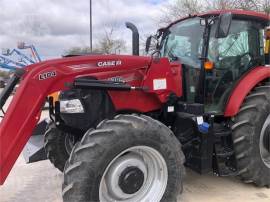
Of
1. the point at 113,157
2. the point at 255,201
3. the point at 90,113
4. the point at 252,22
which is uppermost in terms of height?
the point at 252,22

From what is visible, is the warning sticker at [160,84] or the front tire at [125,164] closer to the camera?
the front tire at [125,164]

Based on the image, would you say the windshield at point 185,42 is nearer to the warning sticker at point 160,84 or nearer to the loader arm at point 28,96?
the warning sticker at point 160,84

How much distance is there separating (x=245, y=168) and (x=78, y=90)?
2283mm

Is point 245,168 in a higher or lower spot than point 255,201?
higher

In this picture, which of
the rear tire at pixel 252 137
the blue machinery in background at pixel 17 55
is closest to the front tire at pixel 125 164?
the rear tire at pixel 252 137

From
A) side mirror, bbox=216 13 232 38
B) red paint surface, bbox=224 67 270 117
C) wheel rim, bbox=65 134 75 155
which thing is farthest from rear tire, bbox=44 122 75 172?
side mirror, bbox=216 13 232 38

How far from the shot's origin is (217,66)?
5070 mm

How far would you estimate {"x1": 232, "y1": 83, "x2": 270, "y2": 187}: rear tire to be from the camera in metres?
4.86

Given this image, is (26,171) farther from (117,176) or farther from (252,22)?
(252,22)

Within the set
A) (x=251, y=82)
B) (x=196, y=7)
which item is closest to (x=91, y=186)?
(x=251, y=82)

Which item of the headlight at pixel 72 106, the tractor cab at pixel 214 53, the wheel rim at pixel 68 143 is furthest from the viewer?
the wheel rim at pixel 68 143

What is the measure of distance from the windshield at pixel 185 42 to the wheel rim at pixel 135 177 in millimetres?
1451

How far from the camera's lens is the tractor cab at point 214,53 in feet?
16.1

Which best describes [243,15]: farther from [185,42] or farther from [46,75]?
[46,75]
